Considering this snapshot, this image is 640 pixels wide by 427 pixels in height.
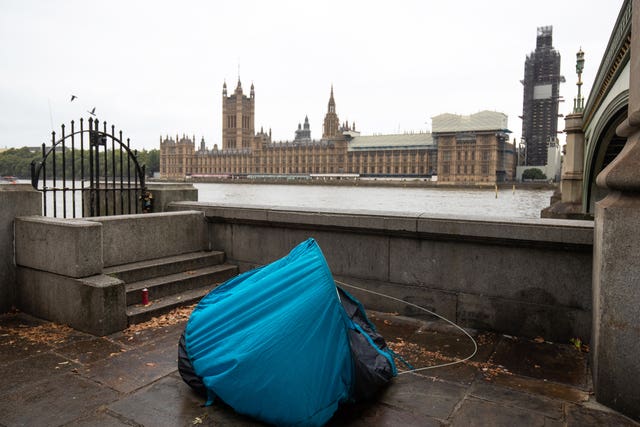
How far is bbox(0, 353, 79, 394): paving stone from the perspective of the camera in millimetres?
3102

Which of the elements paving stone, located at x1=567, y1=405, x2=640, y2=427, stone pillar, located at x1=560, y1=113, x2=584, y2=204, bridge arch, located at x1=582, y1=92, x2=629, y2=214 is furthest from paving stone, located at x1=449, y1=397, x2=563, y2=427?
stone pillar, located at x1=560, y1=113, x2=584, y2=204

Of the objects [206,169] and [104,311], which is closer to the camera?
[104,311]

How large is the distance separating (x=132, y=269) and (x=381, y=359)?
2859 mm

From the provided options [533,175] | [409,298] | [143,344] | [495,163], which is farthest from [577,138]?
[533,175]

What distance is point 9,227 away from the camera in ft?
15.1

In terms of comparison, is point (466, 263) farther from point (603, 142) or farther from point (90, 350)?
point (603, 142)

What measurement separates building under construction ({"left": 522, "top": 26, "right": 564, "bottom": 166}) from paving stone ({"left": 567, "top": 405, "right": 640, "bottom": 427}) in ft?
458

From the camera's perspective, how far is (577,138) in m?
28.5

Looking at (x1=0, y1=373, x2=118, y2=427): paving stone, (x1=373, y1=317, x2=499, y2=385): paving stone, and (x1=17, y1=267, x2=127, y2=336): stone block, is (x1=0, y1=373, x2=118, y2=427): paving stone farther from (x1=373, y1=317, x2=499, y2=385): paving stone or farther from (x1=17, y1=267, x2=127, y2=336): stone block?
(x1=373, y1=317, x2=499, y2=385): paving stone

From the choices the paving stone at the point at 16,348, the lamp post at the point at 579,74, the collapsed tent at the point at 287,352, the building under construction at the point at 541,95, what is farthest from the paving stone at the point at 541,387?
the building under construction at the point at 541,95

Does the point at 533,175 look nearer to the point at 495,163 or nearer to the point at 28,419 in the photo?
the point at 495,163

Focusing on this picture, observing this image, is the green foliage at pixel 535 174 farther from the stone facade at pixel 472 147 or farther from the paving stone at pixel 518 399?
the paving stone at pixel 518 399

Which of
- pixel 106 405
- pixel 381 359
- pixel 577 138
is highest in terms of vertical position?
pixel 577 138

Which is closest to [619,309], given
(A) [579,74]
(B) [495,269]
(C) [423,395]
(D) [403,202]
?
(C) [423,395]
